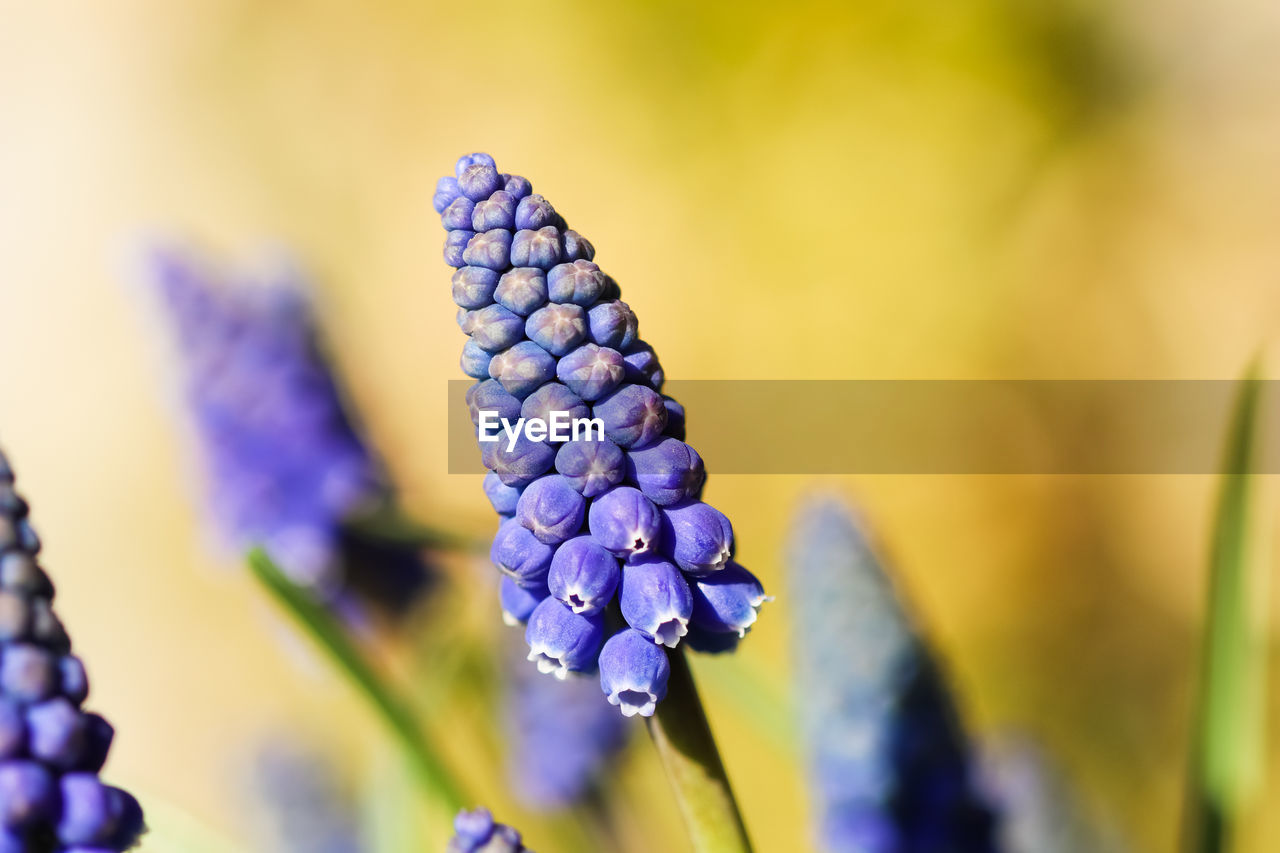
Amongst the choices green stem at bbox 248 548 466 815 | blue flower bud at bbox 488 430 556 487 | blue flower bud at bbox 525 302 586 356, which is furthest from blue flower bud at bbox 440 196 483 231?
green stem at bbox 248 548 466 815

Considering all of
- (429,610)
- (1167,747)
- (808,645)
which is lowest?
(1167,747)

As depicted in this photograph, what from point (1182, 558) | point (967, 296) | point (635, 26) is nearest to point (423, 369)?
point (635, 26)

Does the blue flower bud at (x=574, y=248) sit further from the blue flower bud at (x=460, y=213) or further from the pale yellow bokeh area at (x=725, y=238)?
the pale yellow bokeh area at (x=725, y=238)

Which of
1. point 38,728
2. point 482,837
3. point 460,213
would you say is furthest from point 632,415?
point 38,728

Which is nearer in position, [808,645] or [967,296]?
[808,645]

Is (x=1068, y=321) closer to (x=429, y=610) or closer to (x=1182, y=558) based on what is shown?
(x=1182, y=558)
